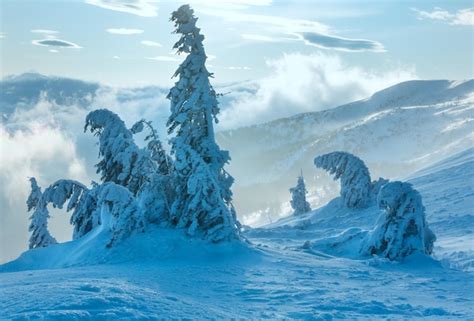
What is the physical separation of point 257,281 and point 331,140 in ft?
601

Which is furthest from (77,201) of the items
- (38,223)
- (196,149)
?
(196,149)

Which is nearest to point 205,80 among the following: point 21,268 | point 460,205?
point 21,268

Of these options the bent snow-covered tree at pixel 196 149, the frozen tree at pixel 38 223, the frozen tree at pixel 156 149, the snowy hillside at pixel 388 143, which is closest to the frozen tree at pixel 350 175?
the frozen tree at pixel 156 149

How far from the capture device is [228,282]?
14234mm

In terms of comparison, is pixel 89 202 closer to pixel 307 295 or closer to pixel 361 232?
pixel 361 232

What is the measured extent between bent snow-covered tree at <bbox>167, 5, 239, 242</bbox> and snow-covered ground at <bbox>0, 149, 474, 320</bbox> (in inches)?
43.9

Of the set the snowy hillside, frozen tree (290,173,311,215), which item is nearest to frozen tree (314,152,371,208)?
frozen tree (290,173,311,215)

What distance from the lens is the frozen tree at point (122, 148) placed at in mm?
24609

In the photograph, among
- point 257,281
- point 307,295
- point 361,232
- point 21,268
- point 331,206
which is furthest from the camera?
point 331,206

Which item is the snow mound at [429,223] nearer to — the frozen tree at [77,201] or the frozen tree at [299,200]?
the frozen tree at [299,200]

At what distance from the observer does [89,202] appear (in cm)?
2523

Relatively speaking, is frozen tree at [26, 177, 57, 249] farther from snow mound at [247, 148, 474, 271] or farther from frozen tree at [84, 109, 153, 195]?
snow mound at [247, 148, 474, 271]

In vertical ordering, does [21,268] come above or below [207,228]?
below

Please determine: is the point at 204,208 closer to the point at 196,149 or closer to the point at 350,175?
the point at 196,149
